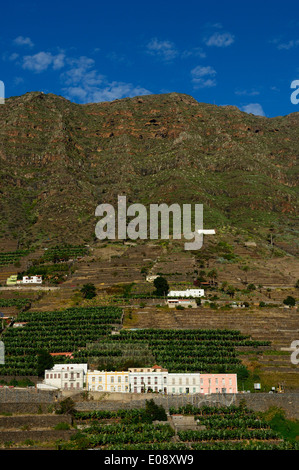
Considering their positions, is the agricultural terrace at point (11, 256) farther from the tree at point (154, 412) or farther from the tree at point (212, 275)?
the tree at point (154, 412)

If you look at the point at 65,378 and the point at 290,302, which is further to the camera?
the point at 290,302

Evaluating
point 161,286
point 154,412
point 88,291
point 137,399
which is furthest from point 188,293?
point 154,412

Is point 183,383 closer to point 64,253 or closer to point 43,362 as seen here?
point 43,362

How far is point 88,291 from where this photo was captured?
110938 mm

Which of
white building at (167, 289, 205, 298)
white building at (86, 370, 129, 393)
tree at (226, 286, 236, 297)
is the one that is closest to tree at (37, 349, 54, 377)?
white building at (86, 370, 129, 393)

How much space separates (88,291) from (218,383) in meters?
43.2

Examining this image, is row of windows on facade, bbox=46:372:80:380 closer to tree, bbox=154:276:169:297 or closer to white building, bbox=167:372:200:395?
white building, bbox=167:372:200:395

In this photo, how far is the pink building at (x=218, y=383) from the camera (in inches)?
2847

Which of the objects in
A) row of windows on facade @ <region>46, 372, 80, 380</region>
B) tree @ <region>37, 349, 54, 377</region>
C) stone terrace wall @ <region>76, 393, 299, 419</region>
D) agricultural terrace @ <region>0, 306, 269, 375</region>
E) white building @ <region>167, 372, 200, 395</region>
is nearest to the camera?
stone terrace wall @ <region>76, 393, 299, 419</region>

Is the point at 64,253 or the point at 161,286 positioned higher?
the point at 64,253

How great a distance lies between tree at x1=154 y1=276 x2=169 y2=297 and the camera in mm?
109500

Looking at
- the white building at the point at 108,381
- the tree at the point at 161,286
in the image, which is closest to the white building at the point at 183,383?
the white building at the point at 108,381

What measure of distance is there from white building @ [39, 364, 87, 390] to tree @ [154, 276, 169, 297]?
117ft
